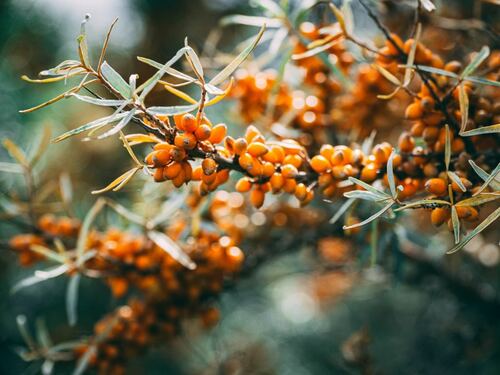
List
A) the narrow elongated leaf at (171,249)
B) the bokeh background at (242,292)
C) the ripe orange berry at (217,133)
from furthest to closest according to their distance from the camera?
the bokeh background at (242,292) < the narrow elongated leaf at (171,249) < the ripe orange berry at (217,133)

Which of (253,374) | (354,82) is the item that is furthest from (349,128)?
(253,374)

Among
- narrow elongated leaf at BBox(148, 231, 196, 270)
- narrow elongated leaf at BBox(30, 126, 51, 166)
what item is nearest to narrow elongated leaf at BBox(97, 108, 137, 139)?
narrow elongated leaf at BBox(148, 231, 196, 270)

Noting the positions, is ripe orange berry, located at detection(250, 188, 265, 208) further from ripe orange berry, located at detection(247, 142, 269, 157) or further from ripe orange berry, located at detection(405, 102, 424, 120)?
ripe orange berry, located at detection(405, 102, 424, 120)

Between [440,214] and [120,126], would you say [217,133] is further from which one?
[440,214]

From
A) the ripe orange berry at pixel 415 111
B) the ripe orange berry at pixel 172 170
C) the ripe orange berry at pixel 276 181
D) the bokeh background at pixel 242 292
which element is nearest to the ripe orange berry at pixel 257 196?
the ripe orange berry at pixel 276 181

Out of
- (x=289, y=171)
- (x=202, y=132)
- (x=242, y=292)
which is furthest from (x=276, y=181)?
(x=242, y=292)

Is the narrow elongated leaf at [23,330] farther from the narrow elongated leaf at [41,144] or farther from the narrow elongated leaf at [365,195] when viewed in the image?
the narrow elongated leaf at [365,195]
